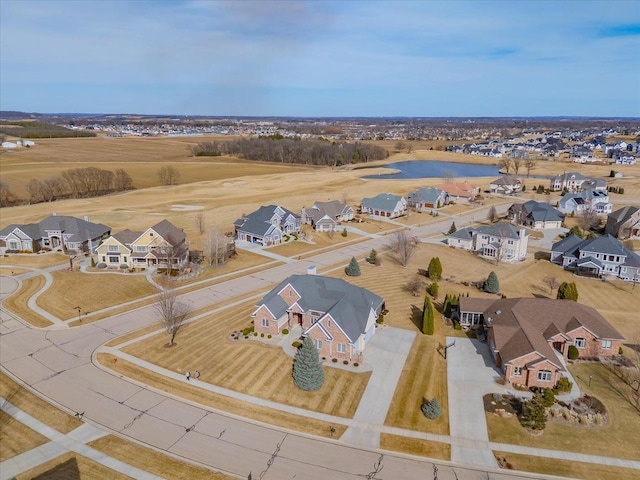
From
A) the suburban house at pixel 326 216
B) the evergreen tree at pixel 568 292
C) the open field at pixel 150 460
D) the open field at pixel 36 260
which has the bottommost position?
the open field at pixel 150 460

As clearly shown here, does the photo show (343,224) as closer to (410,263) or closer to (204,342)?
(410,263)

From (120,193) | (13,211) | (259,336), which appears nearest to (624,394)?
(259,336)

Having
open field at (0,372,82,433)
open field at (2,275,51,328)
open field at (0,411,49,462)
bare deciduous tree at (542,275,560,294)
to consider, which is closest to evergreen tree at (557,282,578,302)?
bare deciduous tree at (542,275,560,294)

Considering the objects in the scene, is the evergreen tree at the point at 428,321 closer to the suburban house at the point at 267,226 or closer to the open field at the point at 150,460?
the open field at the point at 150,460

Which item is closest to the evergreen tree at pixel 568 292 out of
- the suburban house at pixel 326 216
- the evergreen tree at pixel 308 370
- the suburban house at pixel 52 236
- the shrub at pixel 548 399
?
the shrub at pixel 548 399

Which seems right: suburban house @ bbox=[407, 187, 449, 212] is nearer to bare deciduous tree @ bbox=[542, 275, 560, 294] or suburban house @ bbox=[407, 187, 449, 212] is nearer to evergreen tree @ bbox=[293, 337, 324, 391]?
bare deciduous tree @ bbox=[542, 275, 560, 294]

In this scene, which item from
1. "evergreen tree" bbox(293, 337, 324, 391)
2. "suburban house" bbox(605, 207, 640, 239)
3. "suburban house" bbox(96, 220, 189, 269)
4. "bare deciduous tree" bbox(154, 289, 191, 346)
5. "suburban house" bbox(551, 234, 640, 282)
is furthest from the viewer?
"suburban house" bbox(605, 207, 640, 239)
